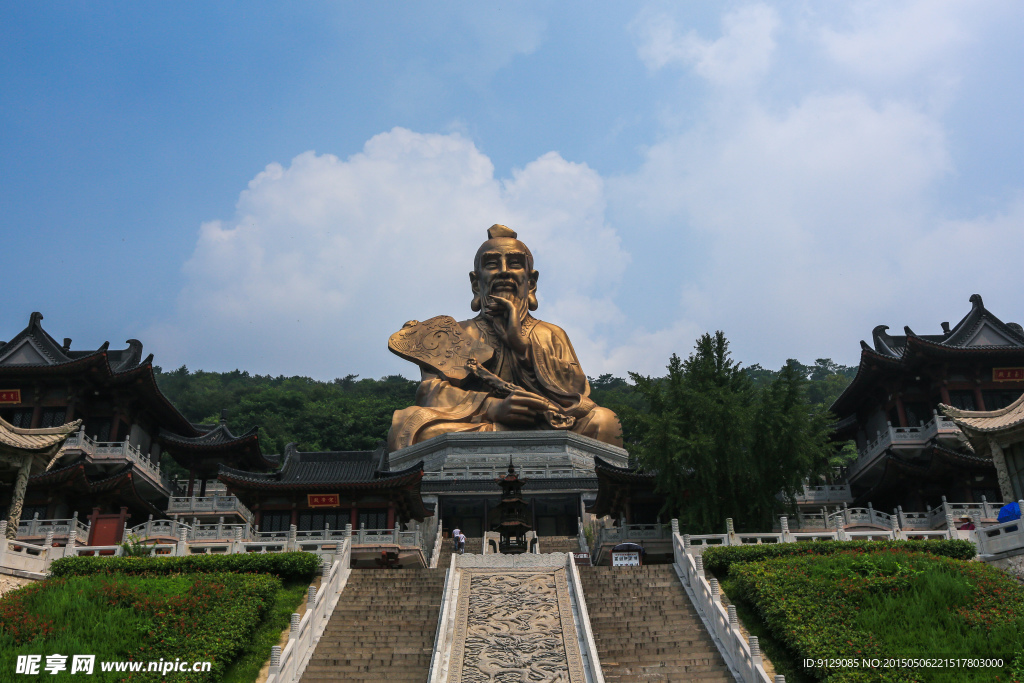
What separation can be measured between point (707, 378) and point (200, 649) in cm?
1466

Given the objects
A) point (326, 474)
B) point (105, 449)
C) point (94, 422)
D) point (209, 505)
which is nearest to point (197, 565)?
point (326, 474)

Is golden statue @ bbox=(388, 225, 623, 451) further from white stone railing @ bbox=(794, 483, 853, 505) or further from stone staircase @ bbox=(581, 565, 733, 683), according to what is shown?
stone staircase @ bbox=(581, 565, 733, 683)

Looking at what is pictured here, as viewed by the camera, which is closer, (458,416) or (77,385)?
(77,385)

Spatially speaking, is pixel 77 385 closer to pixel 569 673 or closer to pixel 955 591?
pixel 569 673

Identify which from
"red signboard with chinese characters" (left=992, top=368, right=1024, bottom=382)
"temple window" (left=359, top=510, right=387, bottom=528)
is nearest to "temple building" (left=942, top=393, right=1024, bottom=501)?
"red signboard with chinese characters" (left=992, top=368, right=1024, bottom=382)

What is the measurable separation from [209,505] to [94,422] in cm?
492

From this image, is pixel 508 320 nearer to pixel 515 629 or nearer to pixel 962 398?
pixel 962 398

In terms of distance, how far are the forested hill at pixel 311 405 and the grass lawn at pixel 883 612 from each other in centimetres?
3367

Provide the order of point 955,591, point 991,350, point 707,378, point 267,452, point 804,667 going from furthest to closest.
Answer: point 267,452, point 991,350, point 707,378, point 955,591, point 804,667

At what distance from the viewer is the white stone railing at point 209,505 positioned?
30.0 meters

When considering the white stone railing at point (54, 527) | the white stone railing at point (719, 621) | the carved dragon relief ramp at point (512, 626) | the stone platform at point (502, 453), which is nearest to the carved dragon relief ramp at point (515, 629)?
the carved dragon relief ramp at point (512, 626)

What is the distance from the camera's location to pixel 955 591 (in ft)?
48.4

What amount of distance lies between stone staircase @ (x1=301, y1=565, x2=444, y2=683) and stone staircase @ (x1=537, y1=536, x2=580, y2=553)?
875 centimetres

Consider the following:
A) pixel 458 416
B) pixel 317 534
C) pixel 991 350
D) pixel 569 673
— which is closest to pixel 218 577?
pixel 569 673
